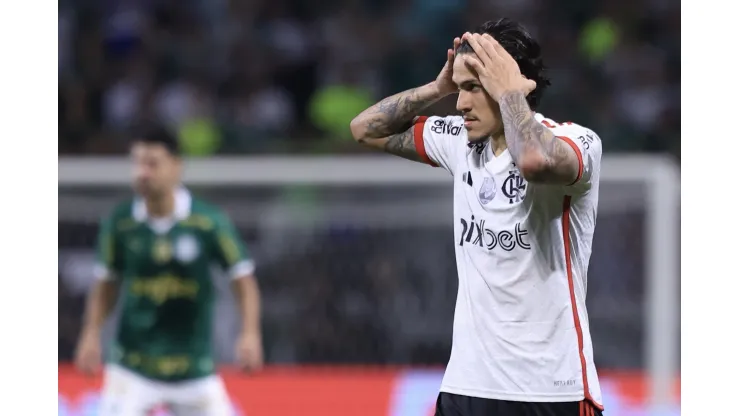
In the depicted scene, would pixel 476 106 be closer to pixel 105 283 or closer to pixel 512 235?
pixel 512 235

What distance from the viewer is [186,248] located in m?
5.83

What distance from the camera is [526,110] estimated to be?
3.00m

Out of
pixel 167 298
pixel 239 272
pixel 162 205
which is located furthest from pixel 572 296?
pixel 162 205

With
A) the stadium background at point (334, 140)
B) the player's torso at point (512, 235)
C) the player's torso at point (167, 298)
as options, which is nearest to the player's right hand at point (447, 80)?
the player's torso at point (512, 235)

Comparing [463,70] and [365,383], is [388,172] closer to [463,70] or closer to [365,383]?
[365,383]

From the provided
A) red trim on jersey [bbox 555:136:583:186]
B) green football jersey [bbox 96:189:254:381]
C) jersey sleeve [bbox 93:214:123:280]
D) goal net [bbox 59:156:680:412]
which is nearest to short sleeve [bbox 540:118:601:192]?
red trim on jersey [bbox 555:136:583:186]

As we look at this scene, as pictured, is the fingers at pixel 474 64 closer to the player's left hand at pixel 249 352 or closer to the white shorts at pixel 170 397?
the player's left hand at pixel 249 352

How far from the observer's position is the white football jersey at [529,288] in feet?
10.3

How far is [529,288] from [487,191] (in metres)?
0.31

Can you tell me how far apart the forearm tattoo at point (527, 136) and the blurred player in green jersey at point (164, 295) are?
9.73 feet

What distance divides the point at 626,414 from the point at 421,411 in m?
1.26

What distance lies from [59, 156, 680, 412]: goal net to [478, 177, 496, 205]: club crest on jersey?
3.87m

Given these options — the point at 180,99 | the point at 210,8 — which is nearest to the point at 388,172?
the point at 180,99

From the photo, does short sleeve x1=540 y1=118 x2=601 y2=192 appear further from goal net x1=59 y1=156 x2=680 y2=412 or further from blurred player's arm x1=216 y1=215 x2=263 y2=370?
goal net x1=59 y1=156 x2=680 y2=412
